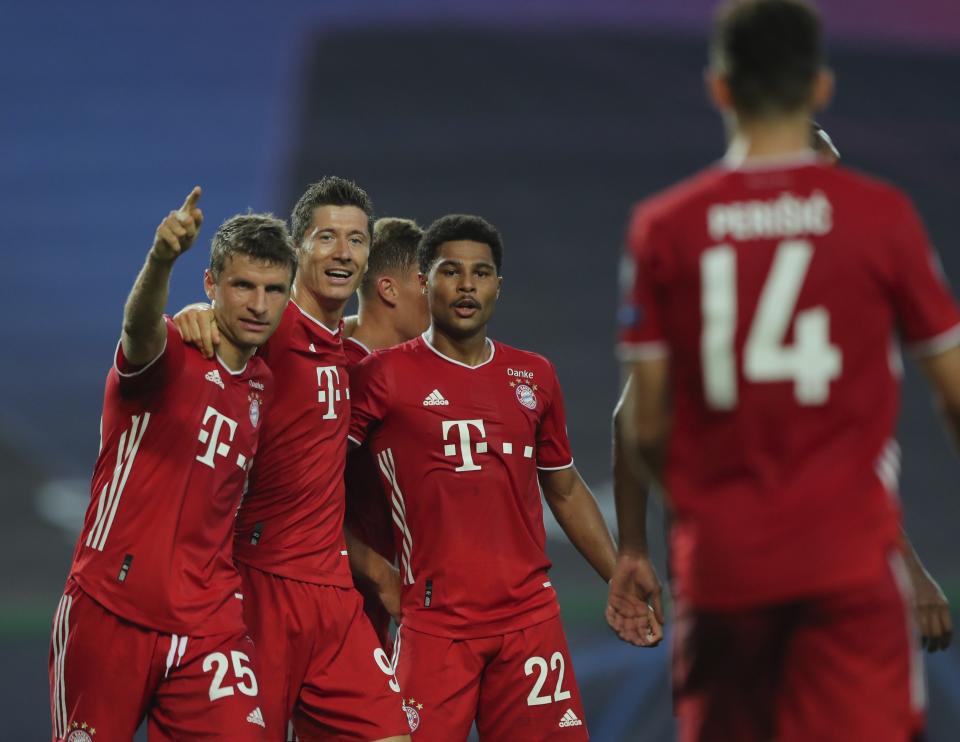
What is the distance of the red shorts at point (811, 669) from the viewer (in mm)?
3123

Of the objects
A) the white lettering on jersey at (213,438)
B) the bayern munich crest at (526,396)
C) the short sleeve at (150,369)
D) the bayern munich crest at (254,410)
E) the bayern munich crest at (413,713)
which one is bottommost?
the bayern munich crest at (413,713)

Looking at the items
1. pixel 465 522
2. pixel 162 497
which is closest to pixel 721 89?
pixel 162 497

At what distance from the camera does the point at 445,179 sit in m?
13.6

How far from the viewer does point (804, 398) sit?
3.16m

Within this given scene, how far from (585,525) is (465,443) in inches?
30.8

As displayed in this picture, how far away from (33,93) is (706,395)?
11716 millimetres

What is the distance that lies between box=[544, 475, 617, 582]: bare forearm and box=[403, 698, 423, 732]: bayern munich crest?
1.03 m

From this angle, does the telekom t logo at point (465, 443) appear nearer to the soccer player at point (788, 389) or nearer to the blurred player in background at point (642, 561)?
the blurred player in background at point (642, 561)

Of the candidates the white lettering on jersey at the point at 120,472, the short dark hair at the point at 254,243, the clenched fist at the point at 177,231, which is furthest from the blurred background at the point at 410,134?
the clenched fist at the point at 177,231

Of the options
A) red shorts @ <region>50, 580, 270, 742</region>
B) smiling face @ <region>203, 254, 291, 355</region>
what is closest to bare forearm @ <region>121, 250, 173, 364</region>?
smiling face @ <region>203, 254, 291, 355</region>

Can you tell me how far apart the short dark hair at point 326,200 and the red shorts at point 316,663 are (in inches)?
61.4

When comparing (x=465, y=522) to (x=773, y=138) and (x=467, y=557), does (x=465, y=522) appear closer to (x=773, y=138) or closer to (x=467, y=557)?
(x=467, y=557)

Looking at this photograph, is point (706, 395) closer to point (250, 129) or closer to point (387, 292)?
point (387, 292)

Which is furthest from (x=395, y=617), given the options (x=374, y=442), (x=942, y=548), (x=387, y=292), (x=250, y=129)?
(x=250, y=129)
